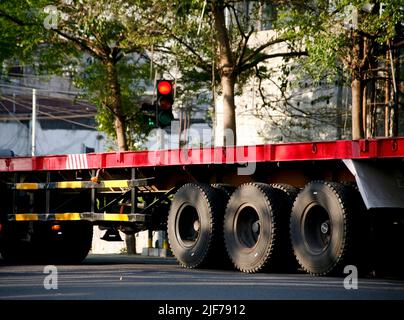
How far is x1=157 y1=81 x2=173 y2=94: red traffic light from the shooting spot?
917 inches

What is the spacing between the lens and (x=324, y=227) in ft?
54.5

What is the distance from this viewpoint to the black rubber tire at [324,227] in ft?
52.8

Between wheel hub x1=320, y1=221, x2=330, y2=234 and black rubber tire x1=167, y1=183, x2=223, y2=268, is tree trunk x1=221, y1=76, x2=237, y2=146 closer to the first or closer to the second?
black rubber tire x1=167, y1=183, x2=223, y2=268

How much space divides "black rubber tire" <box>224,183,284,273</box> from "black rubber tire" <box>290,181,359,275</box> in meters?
0.39

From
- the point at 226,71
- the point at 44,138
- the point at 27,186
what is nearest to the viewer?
the point at 27,186

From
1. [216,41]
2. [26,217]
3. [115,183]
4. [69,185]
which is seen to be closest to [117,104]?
[216,41]

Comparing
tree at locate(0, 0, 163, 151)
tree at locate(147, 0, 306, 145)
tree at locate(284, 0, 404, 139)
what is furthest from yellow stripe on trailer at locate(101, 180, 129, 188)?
tree at locate(0, 0, 163, 151)

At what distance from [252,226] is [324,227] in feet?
4.93

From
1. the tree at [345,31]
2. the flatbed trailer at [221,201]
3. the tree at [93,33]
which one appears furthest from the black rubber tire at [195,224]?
the tree at [93,33]

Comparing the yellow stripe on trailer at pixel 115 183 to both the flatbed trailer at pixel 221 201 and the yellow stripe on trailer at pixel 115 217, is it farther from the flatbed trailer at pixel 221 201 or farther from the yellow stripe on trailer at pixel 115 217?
the yellow stripe on trailer at pixel 115 217

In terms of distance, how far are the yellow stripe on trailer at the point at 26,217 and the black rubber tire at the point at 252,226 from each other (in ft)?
15.5

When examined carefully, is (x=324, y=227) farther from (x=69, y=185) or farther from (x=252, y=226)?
(x=69, y=185)

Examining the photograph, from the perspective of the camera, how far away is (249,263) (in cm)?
1748
